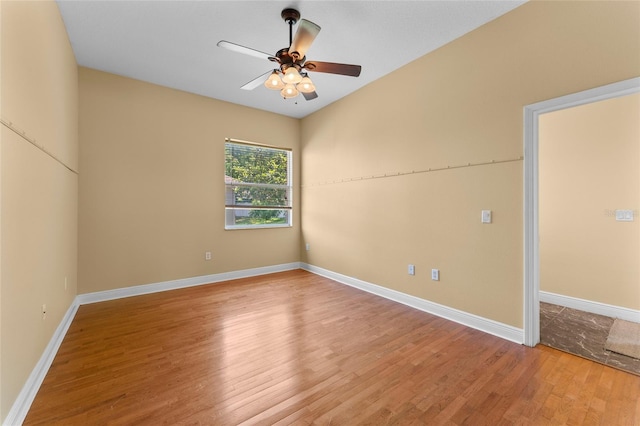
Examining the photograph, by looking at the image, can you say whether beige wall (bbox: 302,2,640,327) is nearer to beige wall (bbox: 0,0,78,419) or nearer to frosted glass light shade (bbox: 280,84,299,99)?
frosted glass light shade (bbox: 280,84,299,99)

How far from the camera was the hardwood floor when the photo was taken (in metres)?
1.60

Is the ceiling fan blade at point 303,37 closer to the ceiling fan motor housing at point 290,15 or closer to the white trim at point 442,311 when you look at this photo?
the ceiling fan motor housing at point 290,15

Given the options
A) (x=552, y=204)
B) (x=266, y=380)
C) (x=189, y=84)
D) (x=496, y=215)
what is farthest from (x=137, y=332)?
(x=552, y=204)

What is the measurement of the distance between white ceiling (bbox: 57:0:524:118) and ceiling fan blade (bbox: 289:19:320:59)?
464 mm

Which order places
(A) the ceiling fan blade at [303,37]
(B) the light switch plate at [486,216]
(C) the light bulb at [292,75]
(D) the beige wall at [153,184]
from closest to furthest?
1. (A) the ceiling fan blade at [303,37]
2. (C) the light bulb at [292,75]
3. (B) the light switch plate at [486,216]
4. (D) the beige wall at [153,184]

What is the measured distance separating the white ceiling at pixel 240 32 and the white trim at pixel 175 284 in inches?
114

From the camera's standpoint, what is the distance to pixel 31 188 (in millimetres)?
1855

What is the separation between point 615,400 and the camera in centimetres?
170

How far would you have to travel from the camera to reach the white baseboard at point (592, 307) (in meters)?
2.85

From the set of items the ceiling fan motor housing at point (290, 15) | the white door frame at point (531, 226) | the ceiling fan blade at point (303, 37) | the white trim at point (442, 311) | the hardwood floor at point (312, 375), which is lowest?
the hardwood floor at point (312, 375)

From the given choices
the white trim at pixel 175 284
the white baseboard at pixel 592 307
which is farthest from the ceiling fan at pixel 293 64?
the white baseboard at pixel 592 307

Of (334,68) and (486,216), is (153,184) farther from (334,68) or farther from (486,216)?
(486,216)

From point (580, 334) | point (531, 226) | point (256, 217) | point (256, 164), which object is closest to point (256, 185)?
point (256, 164)

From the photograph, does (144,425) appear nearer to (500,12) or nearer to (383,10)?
(383,10)
